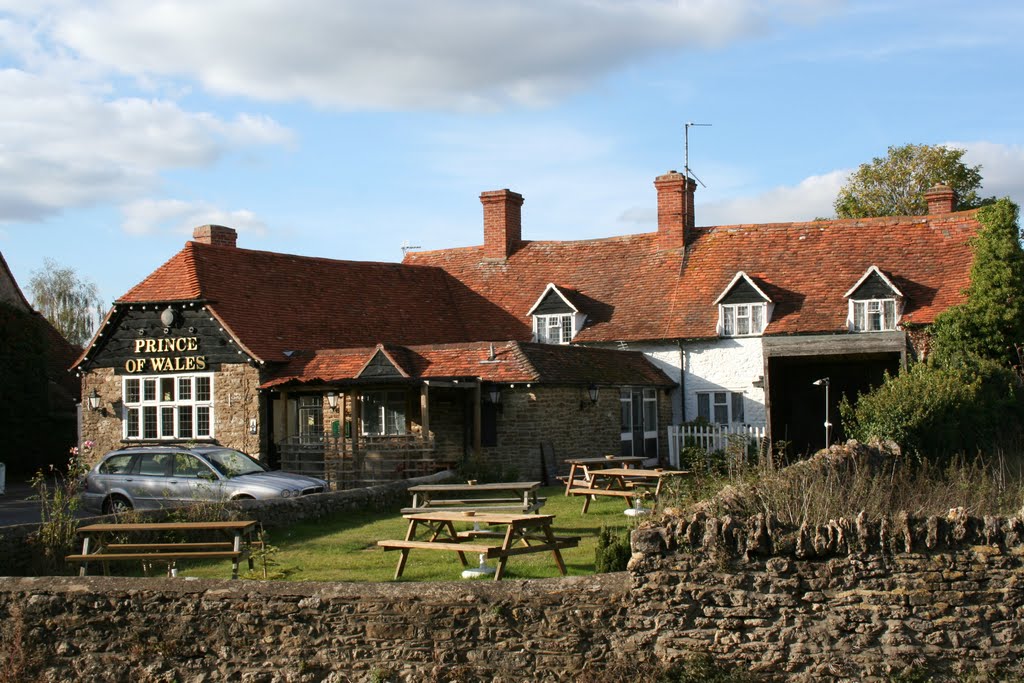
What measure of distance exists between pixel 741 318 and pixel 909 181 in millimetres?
19030

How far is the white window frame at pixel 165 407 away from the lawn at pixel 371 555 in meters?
11.5

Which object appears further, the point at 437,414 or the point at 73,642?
the point at 437,414

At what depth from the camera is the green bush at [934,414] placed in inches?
802

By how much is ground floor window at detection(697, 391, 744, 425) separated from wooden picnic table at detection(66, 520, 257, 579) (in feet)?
65.5

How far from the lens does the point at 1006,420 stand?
24719 mm

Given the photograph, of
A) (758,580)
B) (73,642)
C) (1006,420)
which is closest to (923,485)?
(758,580)

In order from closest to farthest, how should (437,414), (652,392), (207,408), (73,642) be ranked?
1. (73,642)
2. (437,414)
3. (207,408)
4. (652,392)

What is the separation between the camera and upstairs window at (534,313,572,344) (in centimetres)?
3428

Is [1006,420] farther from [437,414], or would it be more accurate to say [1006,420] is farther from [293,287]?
[293,287]

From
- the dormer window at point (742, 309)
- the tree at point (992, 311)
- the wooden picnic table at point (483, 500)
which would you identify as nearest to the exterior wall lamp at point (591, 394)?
the dormer window at point (742, 309)

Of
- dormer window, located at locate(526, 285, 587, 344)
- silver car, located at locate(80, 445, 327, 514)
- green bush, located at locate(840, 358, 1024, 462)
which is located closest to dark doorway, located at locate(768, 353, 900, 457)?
dormer window, located at locate(526, 285, 587, 344)

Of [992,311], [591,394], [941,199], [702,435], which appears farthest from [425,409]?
[941,199]

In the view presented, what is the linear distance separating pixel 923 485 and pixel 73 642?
9.91 m

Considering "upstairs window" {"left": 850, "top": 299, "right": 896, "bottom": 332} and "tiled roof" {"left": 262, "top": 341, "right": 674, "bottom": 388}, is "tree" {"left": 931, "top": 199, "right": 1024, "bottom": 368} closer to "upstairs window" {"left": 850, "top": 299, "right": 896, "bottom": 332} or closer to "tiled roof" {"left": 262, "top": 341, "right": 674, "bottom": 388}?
"upstairs window" {"left": 850, "top": 299, "right": 896, "bottom": 332}
